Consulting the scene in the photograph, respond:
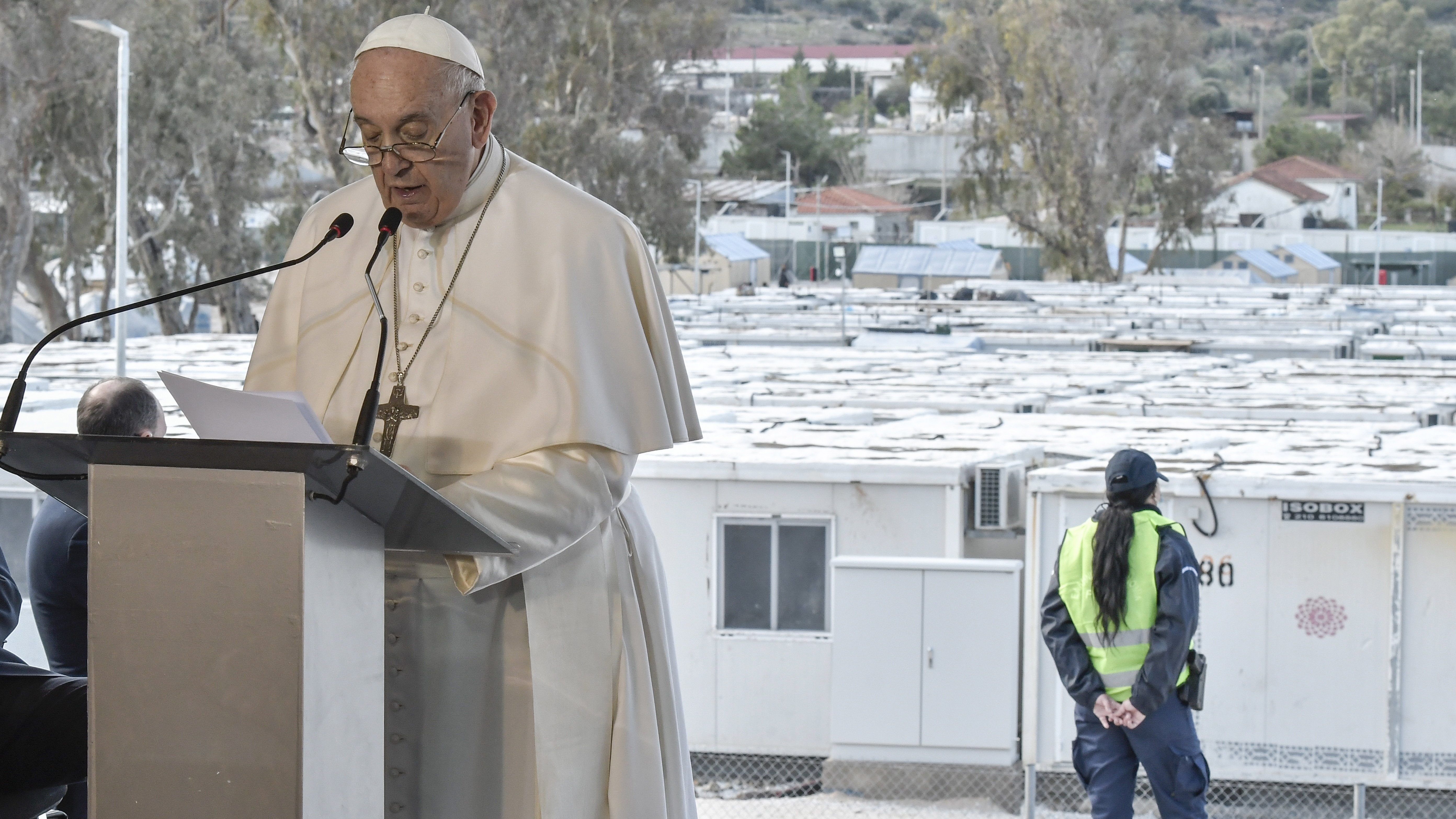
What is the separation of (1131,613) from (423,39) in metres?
3.46

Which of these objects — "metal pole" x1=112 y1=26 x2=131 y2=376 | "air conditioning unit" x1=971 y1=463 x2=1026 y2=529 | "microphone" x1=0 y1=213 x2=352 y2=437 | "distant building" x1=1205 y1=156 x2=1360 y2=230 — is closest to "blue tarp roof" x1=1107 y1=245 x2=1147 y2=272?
"distant building" x1=1205 y1=156 x2=1360 y2=230

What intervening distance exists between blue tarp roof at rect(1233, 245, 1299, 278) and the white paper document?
52.5m

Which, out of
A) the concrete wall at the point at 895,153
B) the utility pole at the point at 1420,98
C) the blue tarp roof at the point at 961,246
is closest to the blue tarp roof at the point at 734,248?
the blue tarp roof at the point at 961,246

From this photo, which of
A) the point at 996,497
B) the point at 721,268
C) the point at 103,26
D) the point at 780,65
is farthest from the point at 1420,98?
the point at 996,497

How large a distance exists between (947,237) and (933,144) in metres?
21.8

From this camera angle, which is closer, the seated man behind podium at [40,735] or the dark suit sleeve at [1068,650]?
the seated man behind podium at [40,735]

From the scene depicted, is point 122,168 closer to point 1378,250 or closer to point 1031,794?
point 1031,794

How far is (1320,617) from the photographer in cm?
696

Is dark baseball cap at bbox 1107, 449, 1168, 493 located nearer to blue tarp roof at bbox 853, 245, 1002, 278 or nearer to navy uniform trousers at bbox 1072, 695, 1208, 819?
navy uniform trousers at bbox 1072, 695, 1208, 819

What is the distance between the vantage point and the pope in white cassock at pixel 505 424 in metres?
2.24

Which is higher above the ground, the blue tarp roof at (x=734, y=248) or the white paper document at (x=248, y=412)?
the blue tarp roof at (x=734, y=248)

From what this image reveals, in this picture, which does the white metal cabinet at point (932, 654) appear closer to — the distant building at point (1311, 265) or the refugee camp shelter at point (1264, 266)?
the refugee camp shelter at point (1264, 266)

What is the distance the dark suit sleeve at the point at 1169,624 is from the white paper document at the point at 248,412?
360cm

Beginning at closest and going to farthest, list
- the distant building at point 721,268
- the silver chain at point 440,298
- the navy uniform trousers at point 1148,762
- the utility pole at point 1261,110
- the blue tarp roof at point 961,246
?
the silver chain at point 440,298 < the navy uniform trousers at point 1148,762 < the distant building at point 721,268 < the blue tarp roof at point 961,246 < the utility pole at point 1261,110
